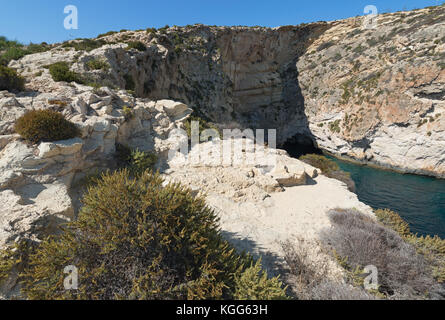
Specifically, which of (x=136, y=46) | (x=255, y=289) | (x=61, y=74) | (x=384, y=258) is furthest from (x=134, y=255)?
(x=136, y=46)

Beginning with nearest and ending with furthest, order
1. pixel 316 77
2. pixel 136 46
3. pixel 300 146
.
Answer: pixel 136 46
pixel 316 77
pixel 300 146

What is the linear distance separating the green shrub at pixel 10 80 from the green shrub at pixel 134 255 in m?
7.96

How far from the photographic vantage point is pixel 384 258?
15.2 ft

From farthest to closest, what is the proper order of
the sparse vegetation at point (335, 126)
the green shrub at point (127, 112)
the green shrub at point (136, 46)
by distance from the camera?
the sparse vegetation at point (335, 126) < the green shrub at point (136, 46) < the green shrub at point (127, 112)

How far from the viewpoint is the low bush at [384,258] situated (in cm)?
424

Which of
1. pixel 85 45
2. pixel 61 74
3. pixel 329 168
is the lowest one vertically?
pixel 329 168

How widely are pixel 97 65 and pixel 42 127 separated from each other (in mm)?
8851

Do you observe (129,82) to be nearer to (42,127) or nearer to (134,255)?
(42,127)

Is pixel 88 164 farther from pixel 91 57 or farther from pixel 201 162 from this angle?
pixel 91 57

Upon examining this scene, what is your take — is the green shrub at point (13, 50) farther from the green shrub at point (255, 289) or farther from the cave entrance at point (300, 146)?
the cave entrance at point (300, 146)


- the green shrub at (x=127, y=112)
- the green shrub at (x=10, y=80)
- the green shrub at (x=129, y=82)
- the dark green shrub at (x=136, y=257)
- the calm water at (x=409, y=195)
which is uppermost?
the green shrub at (x=129, y=82)

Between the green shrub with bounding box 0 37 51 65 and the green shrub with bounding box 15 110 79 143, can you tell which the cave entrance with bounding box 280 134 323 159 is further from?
the green shrub with bounding box 0 37 51 65

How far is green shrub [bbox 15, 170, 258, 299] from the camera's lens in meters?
3.02

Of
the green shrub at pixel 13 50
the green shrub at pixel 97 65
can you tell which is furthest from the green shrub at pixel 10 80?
the green shrub at pixel 13 50
